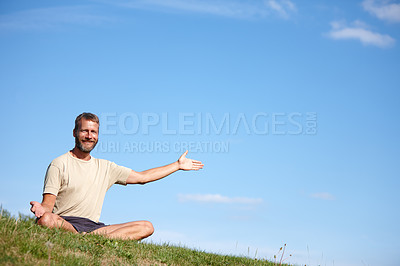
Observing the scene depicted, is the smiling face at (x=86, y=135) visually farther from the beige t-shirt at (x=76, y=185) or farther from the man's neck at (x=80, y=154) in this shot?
the beige t-shirt at (x=76, y=185)

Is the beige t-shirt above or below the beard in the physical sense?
below

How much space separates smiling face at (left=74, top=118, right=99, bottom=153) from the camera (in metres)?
10.5

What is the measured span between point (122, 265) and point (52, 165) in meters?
2.88

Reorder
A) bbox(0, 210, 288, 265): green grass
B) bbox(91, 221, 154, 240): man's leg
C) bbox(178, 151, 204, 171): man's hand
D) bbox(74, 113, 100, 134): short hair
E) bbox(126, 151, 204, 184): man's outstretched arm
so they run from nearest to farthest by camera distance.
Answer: bbox(0, 210, 288, 265): green grass → bbox(91, 221, 154, 240): man's leg → bbox(74, 113, 100, 134): short hair → bbox(126, 151, 204, 184): man's outstretched arm → bbox(178, 151, 204, 171): man's hand

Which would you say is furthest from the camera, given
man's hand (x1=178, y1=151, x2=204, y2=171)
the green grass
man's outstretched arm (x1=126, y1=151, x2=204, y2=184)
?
man's hand (x1=178, y1=151, x2=204, y2=171)

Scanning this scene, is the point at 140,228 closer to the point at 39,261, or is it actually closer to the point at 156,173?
the point at 156,173

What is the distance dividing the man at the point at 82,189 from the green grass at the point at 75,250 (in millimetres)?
336

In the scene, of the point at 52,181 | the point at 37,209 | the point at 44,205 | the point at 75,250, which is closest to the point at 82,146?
the point at 52,181

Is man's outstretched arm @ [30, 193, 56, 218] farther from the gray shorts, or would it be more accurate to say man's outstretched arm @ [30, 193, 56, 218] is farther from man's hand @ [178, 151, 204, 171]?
man's hand @ [178, 151, 204, 171]

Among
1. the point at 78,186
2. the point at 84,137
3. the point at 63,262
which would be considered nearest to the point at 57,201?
the point at 78,186

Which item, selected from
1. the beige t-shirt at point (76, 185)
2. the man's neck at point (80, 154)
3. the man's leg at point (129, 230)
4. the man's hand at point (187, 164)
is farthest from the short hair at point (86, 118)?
the man's leg at point (129, 230)

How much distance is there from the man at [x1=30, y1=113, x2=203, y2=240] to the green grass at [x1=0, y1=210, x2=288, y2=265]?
13.2 inches

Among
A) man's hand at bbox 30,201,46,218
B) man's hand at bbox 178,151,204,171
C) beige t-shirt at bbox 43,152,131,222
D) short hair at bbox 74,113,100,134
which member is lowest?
man's hand at bbox 30,201,46,218

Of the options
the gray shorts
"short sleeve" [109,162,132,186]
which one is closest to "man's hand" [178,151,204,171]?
"short sleeve" [109,162,132,186]
